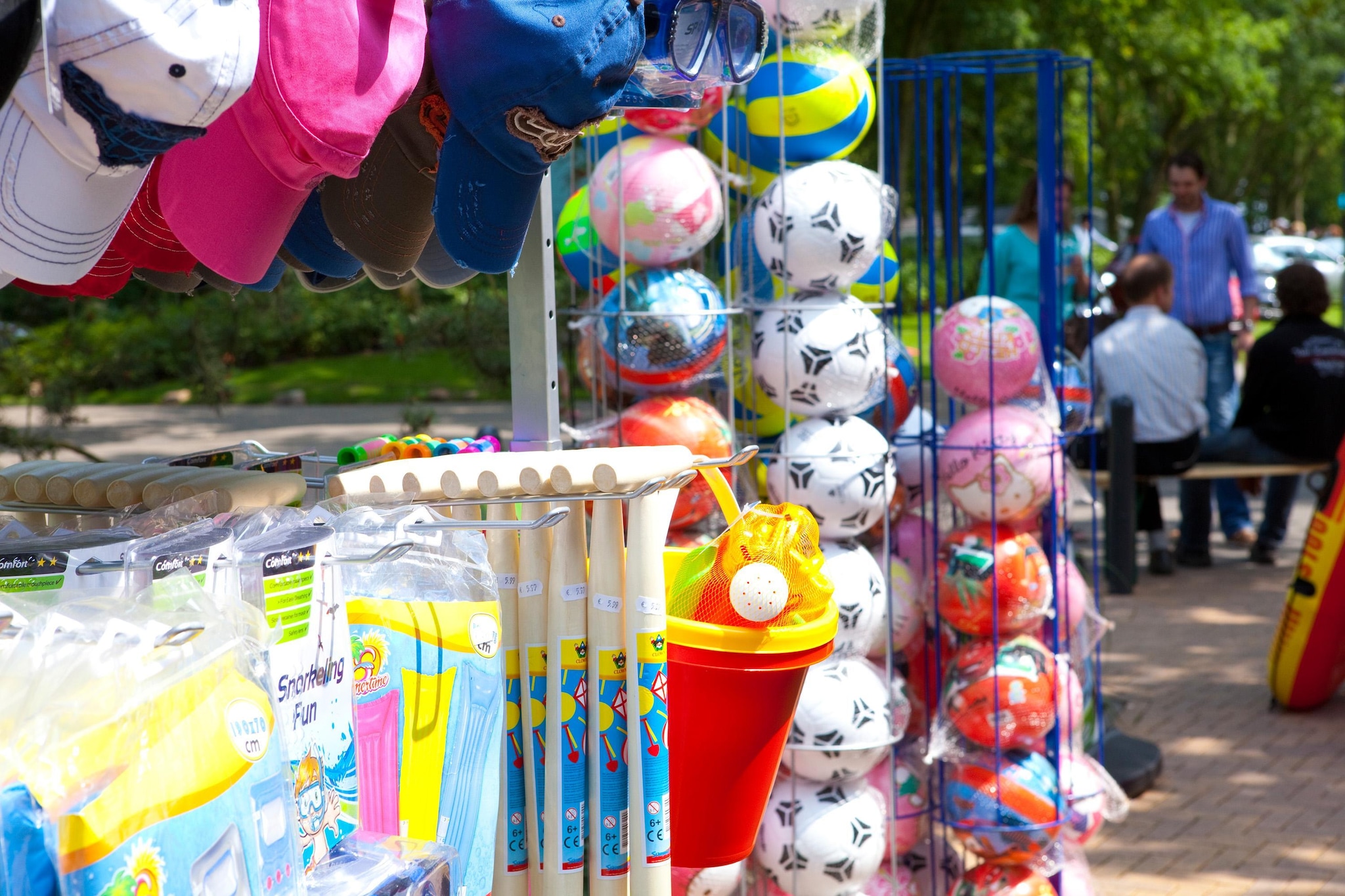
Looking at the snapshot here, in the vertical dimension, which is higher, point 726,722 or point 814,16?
point 814,16

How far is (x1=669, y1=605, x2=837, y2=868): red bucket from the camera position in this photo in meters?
1.54

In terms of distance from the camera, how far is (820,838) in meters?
2.61

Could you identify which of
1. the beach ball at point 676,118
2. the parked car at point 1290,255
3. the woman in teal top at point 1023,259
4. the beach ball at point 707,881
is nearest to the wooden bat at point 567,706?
the beach ball at point 707,881

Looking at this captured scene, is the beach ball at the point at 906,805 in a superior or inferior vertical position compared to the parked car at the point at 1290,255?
inferior

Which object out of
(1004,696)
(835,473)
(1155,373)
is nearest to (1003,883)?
(1004,696)

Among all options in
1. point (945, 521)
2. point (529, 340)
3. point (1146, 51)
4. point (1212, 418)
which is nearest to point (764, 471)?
point (945, 521)

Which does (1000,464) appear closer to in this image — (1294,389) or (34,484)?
(34,484)

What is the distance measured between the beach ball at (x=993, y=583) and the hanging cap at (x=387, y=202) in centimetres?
183

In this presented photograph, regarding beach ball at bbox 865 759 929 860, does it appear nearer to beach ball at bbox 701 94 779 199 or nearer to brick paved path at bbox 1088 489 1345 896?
brick paved path at bbox 1088 489 1345 896

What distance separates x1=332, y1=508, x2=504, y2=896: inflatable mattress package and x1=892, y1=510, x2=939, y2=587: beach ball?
1.91 metres

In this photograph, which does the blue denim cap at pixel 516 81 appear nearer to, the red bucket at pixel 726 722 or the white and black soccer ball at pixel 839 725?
the red bucket at pixel 726 722

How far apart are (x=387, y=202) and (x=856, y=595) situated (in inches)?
58.2

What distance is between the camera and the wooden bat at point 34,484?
1.60 meters

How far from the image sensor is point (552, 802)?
150 centimetres
